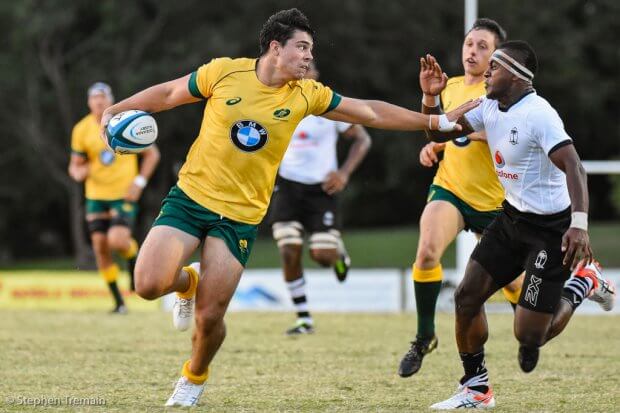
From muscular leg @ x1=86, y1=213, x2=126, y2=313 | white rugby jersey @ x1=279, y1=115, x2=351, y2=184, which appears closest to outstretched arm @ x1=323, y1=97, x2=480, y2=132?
white rugby jersey @ x1=279, y1=115, x2=351, y2=184

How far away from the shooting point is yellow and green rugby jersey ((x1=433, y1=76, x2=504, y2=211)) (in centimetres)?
819

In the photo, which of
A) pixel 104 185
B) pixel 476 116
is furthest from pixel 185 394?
pixel 104 185

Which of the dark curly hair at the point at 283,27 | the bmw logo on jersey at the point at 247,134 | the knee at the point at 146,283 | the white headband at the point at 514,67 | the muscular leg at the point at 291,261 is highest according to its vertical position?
the dark curly hair at the point at 283,27

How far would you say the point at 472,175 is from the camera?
8.22 meters

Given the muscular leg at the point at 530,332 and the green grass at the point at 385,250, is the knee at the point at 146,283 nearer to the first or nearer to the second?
the muscular leg at the point at 530,332

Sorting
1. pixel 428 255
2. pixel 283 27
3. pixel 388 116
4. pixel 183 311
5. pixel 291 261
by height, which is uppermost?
pixel 283 27

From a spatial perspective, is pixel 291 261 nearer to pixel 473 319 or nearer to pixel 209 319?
pixel 473 319

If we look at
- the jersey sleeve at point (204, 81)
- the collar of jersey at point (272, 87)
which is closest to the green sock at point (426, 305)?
the collar of jersey at point (272, 87)

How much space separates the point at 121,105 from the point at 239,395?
1955 mm

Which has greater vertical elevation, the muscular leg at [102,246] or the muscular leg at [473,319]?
the muscular leg at [473,319]

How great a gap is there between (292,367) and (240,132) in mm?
2600

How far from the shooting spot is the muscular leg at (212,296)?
21.7 feet

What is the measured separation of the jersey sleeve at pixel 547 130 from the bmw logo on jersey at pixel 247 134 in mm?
1539

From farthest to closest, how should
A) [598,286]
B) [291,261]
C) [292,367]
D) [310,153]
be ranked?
[310,153] < [291,261] < [292,367] < [598,286]
